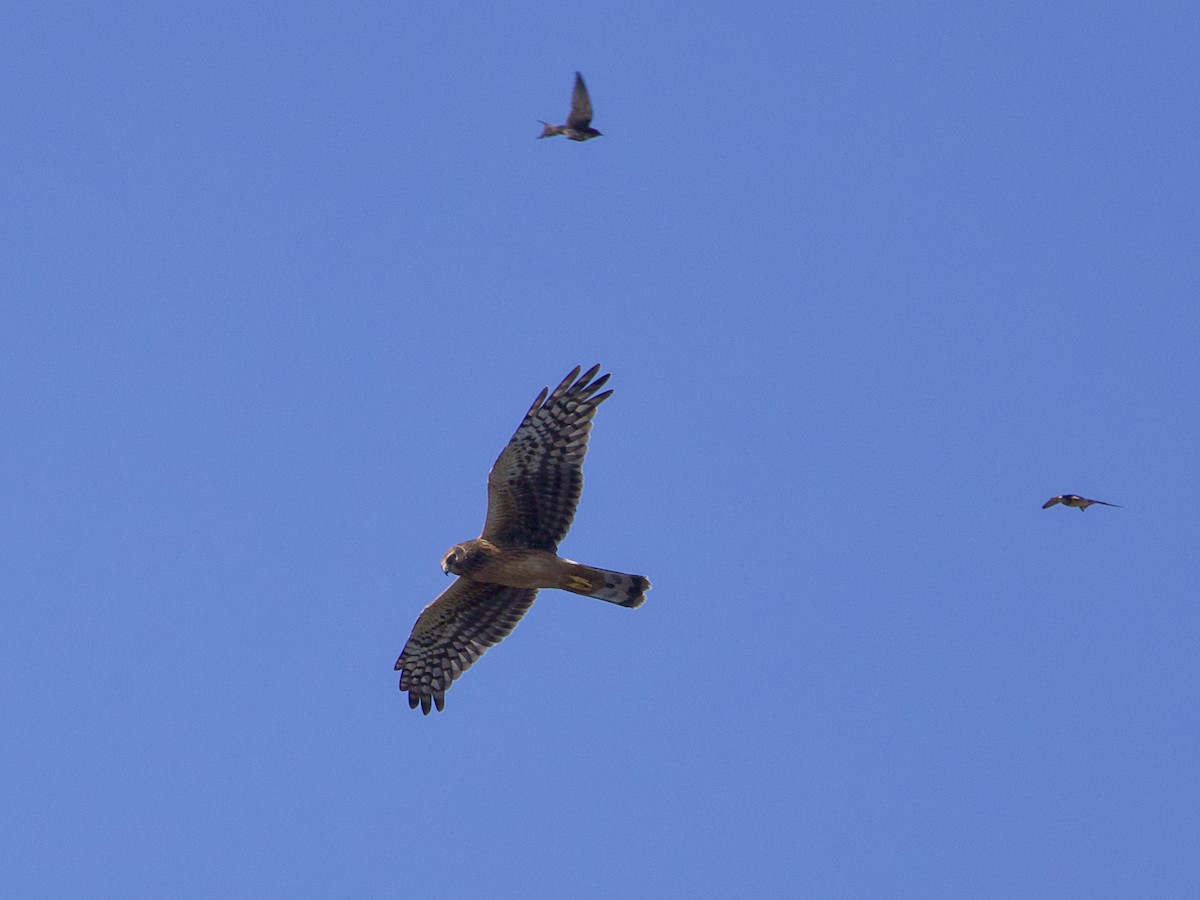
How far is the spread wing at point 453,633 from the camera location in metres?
15.1

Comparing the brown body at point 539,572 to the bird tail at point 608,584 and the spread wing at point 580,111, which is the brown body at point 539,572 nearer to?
the bird tail at point 608,584

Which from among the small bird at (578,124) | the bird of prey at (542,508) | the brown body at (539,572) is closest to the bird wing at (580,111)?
the small bird at (578,124)

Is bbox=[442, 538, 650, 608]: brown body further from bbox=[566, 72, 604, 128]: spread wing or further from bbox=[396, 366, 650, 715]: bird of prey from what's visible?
bbox=[566, 72, 604, 128]: spread wing

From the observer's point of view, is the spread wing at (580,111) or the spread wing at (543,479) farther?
the spread wing at (580,111)

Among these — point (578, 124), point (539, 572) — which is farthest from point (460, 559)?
point (578, 124)

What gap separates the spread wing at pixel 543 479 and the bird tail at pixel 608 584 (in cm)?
32

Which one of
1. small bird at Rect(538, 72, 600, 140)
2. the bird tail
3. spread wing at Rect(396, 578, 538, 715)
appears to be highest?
small bird at Rect(538, 72, 600, 140)

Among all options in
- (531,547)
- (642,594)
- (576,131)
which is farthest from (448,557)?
(576,131)

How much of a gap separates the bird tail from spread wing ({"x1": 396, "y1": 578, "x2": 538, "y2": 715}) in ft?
3.10

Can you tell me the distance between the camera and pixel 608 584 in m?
14.3

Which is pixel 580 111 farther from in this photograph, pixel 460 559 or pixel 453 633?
pixel 453 633

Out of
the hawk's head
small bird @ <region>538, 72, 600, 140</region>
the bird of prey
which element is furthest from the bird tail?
small bird @ <region>538, 72, 600, 140</region>

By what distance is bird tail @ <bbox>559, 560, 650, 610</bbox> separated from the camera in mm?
14250

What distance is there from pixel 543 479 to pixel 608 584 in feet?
3.72
